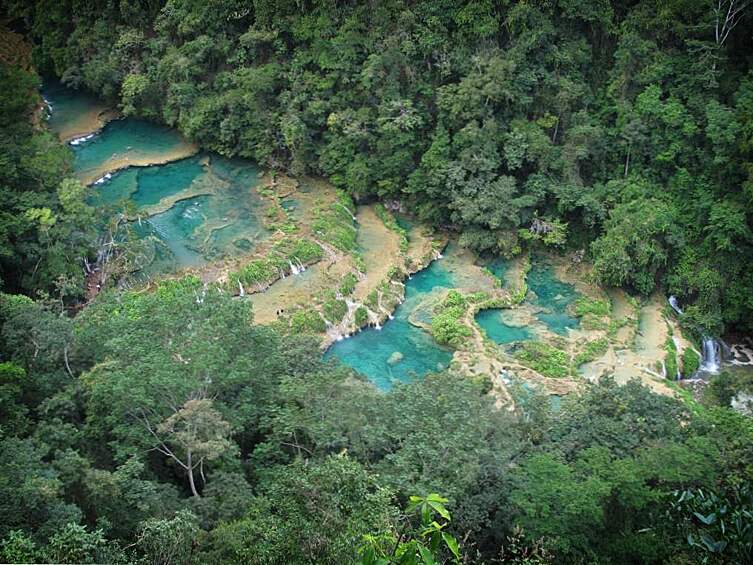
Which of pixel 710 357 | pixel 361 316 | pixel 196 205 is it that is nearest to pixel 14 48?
pixel 196 205

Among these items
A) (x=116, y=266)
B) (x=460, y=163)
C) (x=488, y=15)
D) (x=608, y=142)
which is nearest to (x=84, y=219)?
(x=116, y=266)

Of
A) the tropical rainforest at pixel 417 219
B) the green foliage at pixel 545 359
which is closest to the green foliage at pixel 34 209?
the tropical rainforest at pixel 417 219

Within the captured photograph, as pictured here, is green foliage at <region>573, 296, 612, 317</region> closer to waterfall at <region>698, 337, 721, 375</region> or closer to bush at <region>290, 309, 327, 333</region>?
waterfall at <region>698, 337, 721, 375</region>

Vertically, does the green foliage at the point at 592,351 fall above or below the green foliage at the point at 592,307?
below

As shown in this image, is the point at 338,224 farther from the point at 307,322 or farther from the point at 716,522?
the point at 716,522

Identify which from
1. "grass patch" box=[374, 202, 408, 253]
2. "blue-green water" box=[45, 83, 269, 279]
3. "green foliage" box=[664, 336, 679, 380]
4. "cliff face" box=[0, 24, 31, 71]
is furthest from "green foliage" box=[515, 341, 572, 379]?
"cliff face" box=[0, 24, 31, 71]

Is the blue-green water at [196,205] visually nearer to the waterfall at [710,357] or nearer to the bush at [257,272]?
the bush at [257,272]
